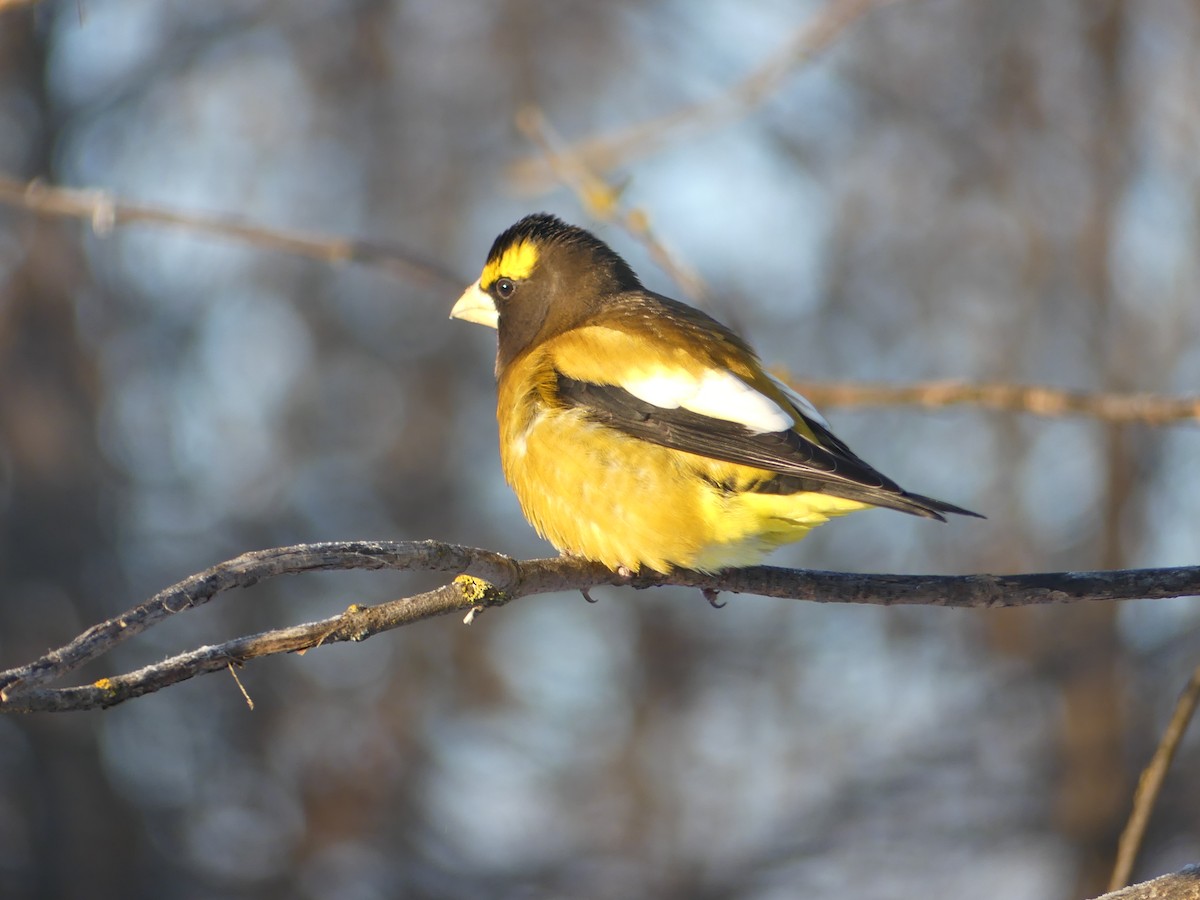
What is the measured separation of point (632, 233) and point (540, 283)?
50cm

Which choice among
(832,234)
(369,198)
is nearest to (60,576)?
(369,198)

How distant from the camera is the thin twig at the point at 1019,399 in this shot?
4472 mm

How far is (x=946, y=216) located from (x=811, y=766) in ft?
17.1

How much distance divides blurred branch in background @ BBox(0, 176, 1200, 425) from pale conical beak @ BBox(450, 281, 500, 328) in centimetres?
8

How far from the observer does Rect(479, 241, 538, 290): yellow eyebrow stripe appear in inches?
216

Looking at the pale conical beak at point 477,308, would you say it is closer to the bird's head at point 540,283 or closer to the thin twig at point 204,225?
the bird's head at point 540,283

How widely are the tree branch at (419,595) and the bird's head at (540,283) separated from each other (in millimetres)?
1468

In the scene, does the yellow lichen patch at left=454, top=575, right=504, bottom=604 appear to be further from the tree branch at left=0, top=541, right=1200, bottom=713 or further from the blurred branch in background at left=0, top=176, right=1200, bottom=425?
the blurred branch in background at left=0, top=176, right=1200, bottom=425

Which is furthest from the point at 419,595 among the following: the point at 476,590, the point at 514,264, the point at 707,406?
the point at 514,264

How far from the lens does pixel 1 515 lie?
9.98 m

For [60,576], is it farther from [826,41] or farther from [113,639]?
[113,639]

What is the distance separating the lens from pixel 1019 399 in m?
4.88

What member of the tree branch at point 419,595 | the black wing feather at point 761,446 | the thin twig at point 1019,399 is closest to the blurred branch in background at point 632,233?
the thin twig at point 1019,399

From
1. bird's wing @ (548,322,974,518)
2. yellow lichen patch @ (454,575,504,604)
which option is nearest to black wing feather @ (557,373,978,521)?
bird's wing @ (548,322,974,518)
